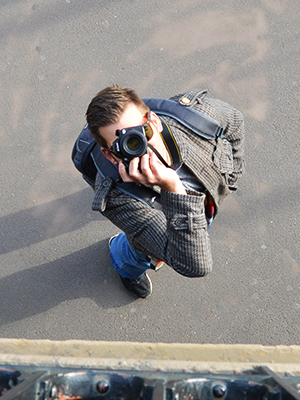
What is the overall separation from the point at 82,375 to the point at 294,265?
2.21 meters

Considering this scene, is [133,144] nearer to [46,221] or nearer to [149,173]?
[149,173]

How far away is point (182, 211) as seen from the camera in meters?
1.80

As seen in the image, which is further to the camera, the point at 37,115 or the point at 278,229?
the point at 37,115

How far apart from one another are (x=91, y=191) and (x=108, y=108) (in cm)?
169

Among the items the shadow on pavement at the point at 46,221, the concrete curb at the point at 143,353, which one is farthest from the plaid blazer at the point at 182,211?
the shadow on pavement at the point at 46,221

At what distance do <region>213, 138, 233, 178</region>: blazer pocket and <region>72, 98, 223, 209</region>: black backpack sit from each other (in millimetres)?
67

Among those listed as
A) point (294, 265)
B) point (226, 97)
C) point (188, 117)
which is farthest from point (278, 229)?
point (188, 117)

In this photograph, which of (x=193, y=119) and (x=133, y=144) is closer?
(x=133, y=144)

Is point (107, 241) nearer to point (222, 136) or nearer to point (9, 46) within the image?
point (222, 136)

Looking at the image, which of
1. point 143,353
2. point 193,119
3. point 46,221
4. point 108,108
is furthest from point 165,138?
point 46,221

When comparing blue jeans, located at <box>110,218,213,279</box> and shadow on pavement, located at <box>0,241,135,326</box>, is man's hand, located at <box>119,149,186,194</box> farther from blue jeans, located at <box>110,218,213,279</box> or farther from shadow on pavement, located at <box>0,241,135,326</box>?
shadow on pavement, located at <box>0,241,135,326</box>

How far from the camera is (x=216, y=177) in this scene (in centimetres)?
211

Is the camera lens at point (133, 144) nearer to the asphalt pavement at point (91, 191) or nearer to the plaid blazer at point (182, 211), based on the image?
the plaid blazer at point (182, 211)

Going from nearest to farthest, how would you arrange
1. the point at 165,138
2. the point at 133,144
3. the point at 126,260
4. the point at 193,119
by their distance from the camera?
the point at 133,144 < the point at 165,138 < the point at 193,119 < the point at 126,260
